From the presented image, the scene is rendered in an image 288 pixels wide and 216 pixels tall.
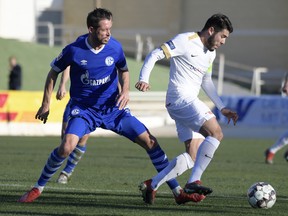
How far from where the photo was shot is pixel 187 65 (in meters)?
11.2

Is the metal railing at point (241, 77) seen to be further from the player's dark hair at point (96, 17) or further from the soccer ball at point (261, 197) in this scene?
the player's dark hair at point (96, 17)

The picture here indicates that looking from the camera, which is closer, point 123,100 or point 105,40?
point 105,40

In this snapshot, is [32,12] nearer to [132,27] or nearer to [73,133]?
[132,27]

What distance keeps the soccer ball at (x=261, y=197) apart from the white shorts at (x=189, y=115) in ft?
3.10

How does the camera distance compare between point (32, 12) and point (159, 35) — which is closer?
point (32, 12)

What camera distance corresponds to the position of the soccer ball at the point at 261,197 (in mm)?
10830

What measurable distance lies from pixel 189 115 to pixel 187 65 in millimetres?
565

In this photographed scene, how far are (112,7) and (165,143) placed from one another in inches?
1026

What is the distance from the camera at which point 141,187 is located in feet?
36.2

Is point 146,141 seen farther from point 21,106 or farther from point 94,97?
point 21,106

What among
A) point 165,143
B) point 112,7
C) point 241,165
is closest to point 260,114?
point 165,143

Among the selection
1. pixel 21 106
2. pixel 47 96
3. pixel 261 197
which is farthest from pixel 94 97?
pixel 21 106

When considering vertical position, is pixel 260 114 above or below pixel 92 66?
below

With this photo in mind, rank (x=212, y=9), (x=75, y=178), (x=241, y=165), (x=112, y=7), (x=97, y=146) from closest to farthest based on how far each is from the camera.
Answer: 1. (x=75, y=178)
2. (x=241, y=165)
3. (x=97, y=146)
4. (x=212, y=9)
5. (x=112, y=7)
